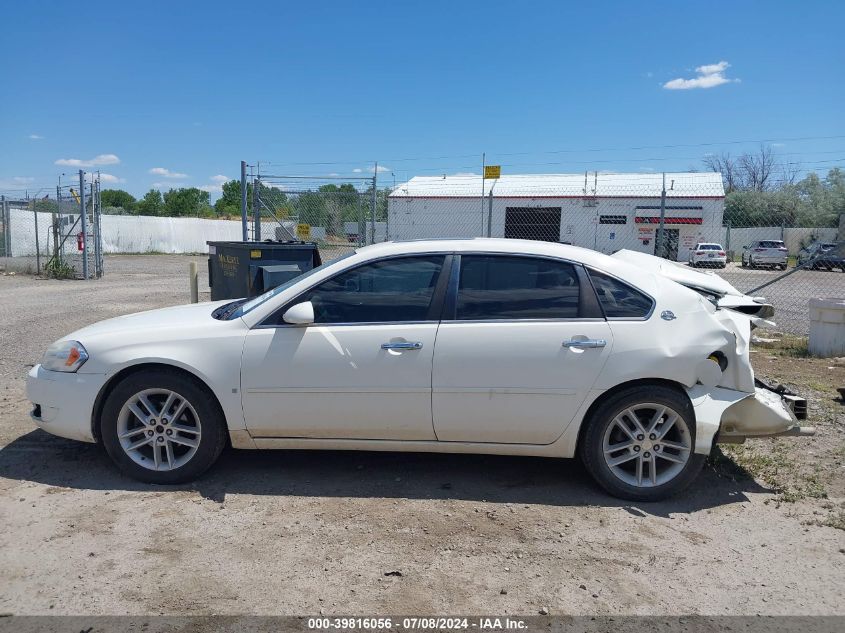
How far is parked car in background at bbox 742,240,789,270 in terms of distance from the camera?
32.2 metres

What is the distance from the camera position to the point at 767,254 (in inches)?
1276

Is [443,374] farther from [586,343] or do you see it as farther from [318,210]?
[318,210]

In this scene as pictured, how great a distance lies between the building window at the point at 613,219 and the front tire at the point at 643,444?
2679cm

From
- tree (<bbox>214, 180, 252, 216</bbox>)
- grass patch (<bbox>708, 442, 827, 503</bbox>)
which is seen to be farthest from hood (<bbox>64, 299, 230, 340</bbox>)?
tree (<bbox>214, 180, 252, 216</bbox>)

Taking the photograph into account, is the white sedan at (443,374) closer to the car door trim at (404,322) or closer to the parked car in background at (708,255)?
the car door trim at (404,322)

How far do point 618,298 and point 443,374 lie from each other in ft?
4.07

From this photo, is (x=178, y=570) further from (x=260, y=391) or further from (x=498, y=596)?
(x=498, y=596)

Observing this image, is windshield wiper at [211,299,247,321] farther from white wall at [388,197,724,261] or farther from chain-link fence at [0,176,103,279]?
white wall at [388,197,724,261]

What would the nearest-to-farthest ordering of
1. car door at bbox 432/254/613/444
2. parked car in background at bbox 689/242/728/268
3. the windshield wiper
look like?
car door at bbox 432/254/613/444, the windshield wiper, parked car in background at bbox 689/242/728/268

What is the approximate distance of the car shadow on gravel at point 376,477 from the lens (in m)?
4.26

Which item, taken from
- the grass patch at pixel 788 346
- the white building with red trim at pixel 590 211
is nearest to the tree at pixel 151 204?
the white building with red trim at pixel 590 211

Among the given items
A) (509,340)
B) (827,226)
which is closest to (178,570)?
(509,340)

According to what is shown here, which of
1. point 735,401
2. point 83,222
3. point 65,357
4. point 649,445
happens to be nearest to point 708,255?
point 83,222

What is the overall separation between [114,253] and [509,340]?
38.3 meters
